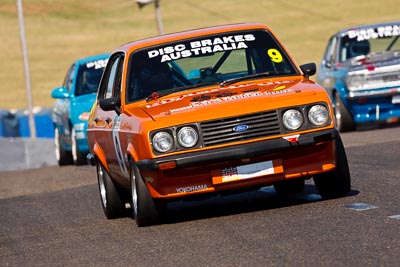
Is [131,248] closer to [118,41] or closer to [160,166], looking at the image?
[160,166]

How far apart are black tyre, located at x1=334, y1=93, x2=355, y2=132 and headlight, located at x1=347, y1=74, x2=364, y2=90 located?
0.37 meters

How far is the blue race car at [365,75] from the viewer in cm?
1959

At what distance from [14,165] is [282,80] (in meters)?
12.3

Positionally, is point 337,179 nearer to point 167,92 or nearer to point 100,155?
point 167,92

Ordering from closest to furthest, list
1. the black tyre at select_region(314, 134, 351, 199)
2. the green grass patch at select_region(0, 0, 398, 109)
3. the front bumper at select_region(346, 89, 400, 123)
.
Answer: the black tyre at select_region(314, 134, 351, 199) → the front bumper at select_region(346, 89, 400, 123) → the green grass patch at select_region(0, 0, 398, 109)

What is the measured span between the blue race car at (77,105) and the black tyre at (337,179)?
30.3 feet

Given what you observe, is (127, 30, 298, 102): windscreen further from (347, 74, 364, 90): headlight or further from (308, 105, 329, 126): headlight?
(347, 74, 364, 90): headlight

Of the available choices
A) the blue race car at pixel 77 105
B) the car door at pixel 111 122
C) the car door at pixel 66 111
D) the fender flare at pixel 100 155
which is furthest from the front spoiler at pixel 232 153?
the car door at pixel 66 111

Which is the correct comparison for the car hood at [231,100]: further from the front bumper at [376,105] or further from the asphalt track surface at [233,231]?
the front bumper at [376,105]

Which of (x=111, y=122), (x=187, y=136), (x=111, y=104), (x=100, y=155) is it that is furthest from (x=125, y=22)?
(x=187, y=136)

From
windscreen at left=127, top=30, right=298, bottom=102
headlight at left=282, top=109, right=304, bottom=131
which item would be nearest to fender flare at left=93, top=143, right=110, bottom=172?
windscreen at left=127, top=30, right=298, bottom=102

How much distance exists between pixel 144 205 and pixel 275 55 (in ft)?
6.43

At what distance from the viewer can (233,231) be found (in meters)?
8.77

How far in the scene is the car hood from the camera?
30.7 ft
